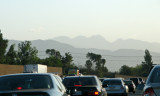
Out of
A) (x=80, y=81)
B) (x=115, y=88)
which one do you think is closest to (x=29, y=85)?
(x=80, y=81)

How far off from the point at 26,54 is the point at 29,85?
423 ft

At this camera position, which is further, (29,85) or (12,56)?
(12,56)

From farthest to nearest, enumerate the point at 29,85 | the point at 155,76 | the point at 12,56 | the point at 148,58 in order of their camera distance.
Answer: the point at 148,58
the point at 12,56
the point at 155,76
the point at 29,85

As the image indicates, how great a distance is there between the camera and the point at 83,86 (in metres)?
19.3

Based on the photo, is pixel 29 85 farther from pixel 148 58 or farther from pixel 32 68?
pixel 148 58

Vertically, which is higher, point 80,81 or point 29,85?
point 29,85

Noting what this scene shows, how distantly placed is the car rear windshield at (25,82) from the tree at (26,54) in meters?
127

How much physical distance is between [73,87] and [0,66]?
55497mm

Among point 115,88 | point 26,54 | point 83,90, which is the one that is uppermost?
point 26,54

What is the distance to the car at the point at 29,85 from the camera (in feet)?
35.5

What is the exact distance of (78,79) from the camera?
→ 65.5ft

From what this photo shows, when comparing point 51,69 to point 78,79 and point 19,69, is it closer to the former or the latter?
point 19,69

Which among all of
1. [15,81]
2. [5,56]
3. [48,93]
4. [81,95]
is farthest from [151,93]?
[5,56]

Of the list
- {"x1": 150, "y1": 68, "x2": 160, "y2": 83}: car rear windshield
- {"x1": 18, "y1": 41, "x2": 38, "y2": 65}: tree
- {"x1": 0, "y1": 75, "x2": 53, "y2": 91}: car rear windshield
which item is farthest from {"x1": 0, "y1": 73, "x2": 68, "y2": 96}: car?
{"x1": 18, "y1": 41, "x2": 38, "y2": 65}: tree
